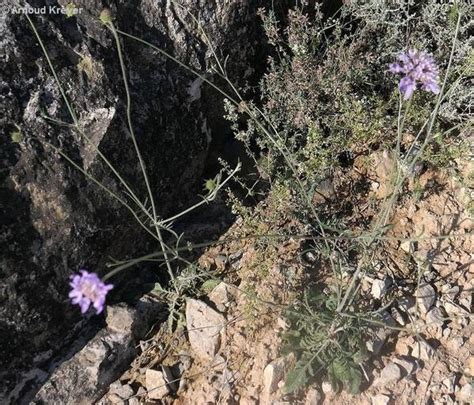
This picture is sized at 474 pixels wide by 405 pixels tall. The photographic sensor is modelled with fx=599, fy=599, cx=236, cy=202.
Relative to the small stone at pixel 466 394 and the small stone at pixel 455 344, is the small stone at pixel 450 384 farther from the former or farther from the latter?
the small stone at pixel 455 344

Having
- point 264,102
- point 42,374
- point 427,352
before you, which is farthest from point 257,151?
point 42,374

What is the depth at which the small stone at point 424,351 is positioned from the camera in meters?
2.71

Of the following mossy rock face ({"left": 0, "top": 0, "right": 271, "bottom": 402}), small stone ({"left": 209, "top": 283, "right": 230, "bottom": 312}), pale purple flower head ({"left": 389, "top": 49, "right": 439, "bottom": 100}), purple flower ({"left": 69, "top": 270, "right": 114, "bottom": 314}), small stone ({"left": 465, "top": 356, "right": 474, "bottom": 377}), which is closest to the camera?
purple flower ({"left": 69, "top": 270, "right": 114, "bottom": 314})

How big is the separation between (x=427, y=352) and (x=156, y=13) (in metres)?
2.08

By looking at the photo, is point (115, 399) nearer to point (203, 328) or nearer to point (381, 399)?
point (203, 328)

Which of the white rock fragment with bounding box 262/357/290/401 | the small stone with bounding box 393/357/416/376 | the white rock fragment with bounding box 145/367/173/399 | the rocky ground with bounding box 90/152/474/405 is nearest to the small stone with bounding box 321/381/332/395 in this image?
the rocky ground with bounding box 90/152/474/405

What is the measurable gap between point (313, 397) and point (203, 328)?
23.7 inches

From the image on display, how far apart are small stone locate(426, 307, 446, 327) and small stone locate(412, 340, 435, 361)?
0.12 meters

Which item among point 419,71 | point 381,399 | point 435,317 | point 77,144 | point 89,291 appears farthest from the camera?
point 435,317

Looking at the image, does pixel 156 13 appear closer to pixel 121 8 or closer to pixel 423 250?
pixel 121 8

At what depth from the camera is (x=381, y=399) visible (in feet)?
8.47

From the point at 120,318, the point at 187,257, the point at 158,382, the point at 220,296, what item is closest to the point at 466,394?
the point at 220,296

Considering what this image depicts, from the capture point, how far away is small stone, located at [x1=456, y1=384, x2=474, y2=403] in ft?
8.59

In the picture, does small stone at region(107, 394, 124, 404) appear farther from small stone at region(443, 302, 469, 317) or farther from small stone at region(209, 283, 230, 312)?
small stone at region(443, 302, 469, 317)
